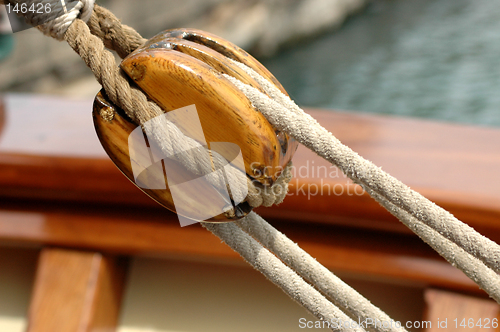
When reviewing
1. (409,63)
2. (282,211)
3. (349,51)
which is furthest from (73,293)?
(349,51)

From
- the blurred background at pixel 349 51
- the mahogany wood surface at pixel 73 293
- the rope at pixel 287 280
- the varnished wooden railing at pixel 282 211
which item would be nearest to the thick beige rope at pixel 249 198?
the rope at pixel 287 280

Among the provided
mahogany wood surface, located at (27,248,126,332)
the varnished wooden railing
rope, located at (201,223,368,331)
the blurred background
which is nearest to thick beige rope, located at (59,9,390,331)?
rope, located at (201,223,368,331)

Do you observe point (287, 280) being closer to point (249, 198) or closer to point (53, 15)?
point (249, 198)

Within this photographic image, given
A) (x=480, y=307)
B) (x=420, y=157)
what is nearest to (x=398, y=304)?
(x=480, y=307)

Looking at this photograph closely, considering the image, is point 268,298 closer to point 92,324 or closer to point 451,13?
point 92,324

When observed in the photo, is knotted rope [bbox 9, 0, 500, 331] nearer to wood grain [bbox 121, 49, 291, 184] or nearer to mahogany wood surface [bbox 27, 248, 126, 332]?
wood grain [bbox 121, 49, 291, 184]

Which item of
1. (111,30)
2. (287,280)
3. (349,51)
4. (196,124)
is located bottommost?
(287,280)
